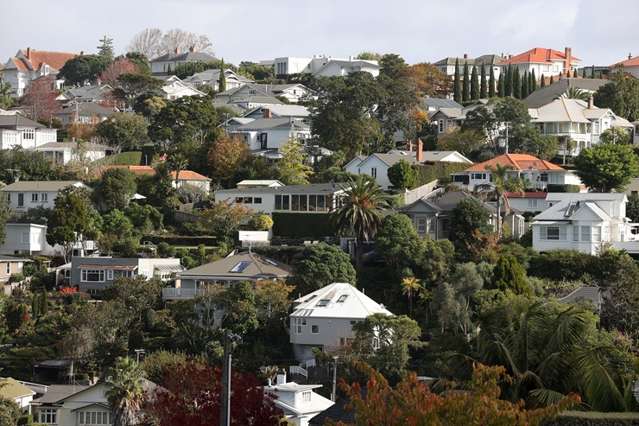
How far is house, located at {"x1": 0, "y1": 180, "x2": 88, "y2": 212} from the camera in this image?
80.2m

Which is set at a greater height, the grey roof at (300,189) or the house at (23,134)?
the house at (23,134)

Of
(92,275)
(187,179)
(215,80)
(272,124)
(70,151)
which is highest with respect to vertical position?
(215,80)

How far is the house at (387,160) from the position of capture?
80500mm

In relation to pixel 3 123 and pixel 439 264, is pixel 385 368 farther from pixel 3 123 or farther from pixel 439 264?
pixel 3 123

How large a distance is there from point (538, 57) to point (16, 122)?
186 ft

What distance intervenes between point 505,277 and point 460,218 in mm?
7456

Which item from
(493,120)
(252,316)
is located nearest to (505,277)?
(252,316)

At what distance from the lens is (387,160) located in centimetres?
8112

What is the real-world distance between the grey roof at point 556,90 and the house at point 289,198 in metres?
24.2

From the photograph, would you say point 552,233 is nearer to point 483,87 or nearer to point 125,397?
point 125,397

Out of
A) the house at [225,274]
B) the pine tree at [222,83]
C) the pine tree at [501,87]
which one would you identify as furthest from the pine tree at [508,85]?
the house at [225,274]

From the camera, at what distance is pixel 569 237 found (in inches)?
2645

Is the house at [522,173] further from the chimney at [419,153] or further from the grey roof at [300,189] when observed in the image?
the grey roof at [300,189]

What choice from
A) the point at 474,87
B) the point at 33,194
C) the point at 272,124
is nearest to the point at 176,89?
the point at 474,87
